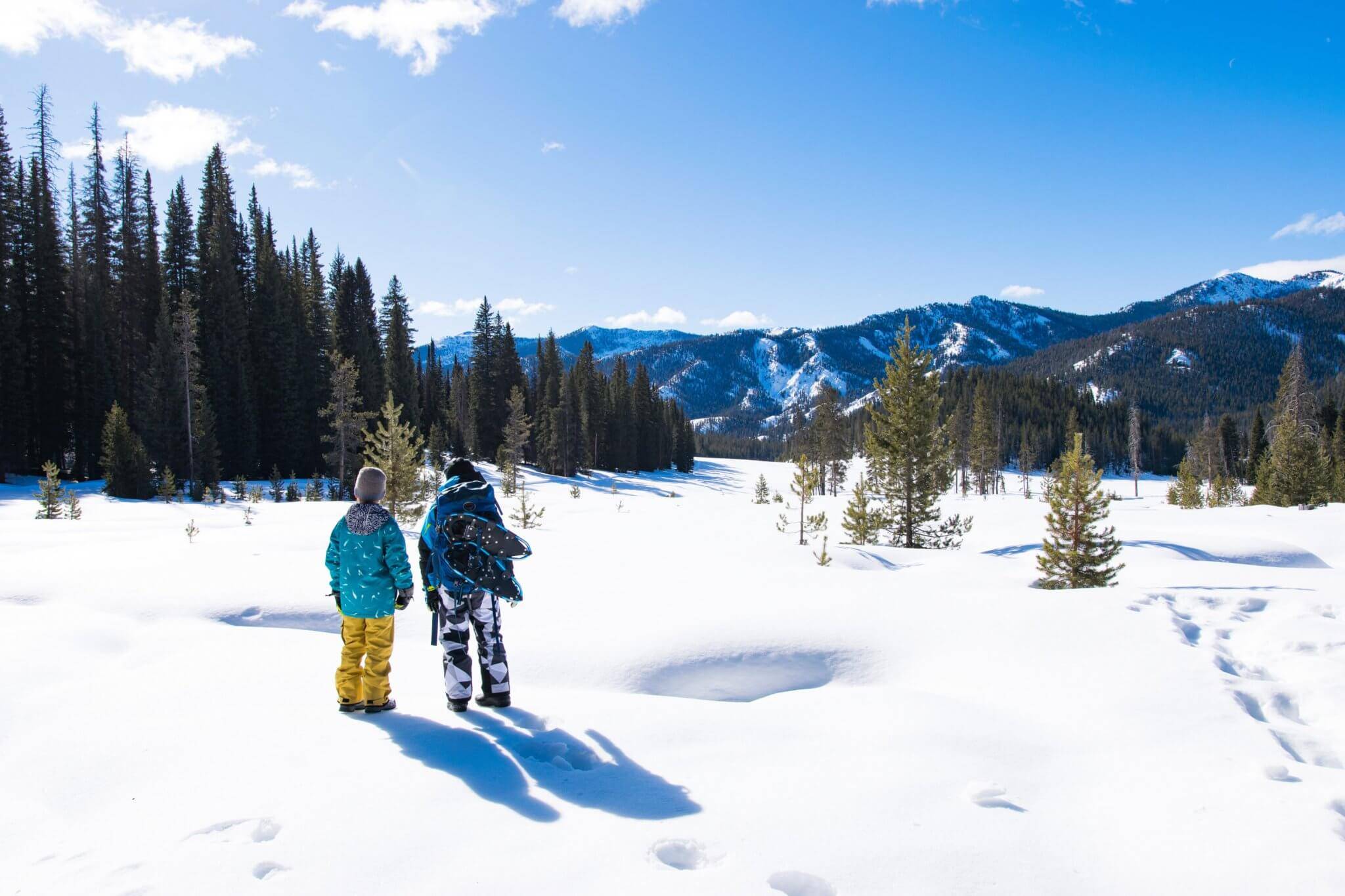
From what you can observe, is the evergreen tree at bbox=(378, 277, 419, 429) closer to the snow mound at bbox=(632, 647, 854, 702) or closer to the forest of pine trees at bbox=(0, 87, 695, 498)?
the forest of pine trees at bbox=(0, 87, 695, 498)

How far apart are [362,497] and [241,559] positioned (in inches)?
225

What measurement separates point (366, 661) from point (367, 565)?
0.70 m

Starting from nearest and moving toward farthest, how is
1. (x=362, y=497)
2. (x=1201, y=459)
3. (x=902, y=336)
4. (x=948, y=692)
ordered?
(x=362, y=497)
(x=948, y=692)
(x=902, y=336)
(x=1201, y=459)

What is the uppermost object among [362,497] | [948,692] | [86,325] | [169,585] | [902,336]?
[86,325]

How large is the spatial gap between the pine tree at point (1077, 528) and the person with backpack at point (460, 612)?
450 inches

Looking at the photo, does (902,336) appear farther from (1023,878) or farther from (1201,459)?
(1201,459)

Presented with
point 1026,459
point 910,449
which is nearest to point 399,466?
point 910,449

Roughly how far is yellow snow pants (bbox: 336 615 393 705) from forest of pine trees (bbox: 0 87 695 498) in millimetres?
18923

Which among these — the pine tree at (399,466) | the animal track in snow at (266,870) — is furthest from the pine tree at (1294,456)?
the animal track in snow at (266,870)

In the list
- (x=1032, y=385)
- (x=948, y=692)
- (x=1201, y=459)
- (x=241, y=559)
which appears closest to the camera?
A: (x=948, y=692)

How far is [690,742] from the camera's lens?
4.27m

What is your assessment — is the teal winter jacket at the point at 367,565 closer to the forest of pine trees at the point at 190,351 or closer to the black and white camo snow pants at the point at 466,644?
the black and white camo snow pants at the point at 466,644

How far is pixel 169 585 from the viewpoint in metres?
7.29

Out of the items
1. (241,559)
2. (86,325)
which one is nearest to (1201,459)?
Result: (241,559)
